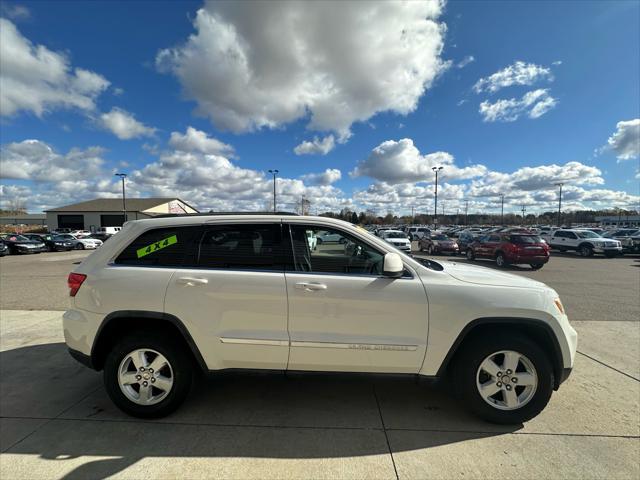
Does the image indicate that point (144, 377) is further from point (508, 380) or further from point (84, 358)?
point (508, 380)

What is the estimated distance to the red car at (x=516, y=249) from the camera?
13.5 metres

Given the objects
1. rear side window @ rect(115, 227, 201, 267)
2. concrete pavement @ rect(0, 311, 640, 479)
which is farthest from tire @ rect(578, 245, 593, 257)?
rear side window @ rect(115, 227, 201, 267)

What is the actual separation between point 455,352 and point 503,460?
813mm

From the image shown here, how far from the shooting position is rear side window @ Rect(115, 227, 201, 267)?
116 inches

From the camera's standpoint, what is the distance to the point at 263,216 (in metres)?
3.08

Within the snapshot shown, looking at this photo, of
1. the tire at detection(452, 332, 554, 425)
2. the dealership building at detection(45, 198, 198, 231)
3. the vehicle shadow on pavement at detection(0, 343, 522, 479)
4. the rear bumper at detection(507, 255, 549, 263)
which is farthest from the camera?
the dealership building at detection(45, 198, 198, 231)

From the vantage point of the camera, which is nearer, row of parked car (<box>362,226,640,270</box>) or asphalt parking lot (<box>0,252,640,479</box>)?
asphalt parking lot (<box>0,252,640,479</box>)

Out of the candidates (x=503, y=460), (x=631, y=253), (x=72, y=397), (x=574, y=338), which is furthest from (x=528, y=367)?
(x=631, y=253)

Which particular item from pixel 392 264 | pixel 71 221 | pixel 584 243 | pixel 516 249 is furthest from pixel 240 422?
pixel 71 221

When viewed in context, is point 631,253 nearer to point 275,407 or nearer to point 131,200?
point 275,407

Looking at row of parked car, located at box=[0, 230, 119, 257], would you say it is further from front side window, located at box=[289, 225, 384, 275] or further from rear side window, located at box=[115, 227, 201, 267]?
front side window, located at box=[289, 225, 384, 275]

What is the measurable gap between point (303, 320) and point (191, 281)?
1044 millimetres

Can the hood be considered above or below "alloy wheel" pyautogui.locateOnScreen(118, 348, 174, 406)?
above

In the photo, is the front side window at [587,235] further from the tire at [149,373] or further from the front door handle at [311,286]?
the tire at [149,373]
